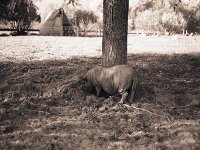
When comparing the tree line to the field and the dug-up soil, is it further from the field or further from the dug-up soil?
the dug-up soil

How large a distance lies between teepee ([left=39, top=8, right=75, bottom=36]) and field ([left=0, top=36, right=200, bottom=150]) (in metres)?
22.9

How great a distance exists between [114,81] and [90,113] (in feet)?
3.65

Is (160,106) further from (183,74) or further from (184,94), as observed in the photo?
(183,74)

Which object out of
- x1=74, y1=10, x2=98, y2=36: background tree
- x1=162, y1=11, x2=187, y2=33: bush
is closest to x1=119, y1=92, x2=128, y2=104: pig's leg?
x1=74, y1=10, x2=98, y2=36: background tree

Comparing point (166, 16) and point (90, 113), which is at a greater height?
point (166, 16)

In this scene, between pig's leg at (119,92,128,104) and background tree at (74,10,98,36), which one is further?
background tree at (74,10,98,36)

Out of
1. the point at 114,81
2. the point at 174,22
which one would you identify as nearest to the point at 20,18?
the point at 174,22

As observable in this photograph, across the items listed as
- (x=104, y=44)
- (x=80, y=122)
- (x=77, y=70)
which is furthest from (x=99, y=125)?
(x=77, y=70)

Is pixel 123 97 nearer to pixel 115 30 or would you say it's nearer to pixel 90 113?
pixel 90 113

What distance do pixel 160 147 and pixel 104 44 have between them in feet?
11.8

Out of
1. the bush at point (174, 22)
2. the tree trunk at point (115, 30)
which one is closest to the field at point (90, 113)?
the tree trunk at point (115, 30)

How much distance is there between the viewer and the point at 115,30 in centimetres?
794

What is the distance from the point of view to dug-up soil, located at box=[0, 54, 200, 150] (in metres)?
5.36

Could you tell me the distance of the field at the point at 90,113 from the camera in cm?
537
